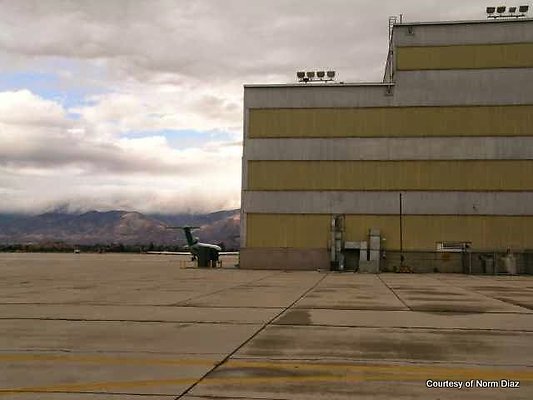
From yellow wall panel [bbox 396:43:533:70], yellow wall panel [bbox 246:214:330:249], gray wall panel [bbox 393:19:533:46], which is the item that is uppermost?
gray wall panel [bbox 393:19:533:46]

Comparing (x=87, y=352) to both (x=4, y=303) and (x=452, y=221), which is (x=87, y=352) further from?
(x=452, y=221)

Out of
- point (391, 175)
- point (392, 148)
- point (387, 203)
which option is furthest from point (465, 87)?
point (387, 203)

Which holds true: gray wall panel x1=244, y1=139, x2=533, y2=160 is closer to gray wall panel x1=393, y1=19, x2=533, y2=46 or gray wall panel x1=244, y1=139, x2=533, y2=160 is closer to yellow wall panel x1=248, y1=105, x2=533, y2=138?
yellow wall panel x1=248, y1=105, x2=533, y2=138

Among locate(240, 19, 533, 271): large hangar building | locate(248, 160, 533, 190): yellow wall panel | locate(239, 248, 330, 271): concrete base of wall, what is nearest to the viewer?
locate(248, 160, 533, 190): yellow wall panel

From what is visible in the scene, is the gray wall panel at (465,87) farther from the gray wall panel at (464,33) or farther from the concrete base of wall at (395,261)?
the concrete base of wall at (395,261)

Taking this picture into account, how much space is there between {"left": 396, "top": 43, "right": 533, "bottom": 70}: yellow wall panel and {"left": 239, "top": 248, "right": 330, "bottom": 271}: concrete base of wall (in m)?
18.0

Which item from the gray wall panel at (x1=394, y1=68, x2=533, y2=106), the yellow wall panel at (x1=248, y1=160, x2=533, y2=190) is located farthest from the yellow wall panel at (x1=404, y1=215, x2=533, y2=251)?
the gray wall panel at (x1=394, y1=68, x2=533, y2=106)

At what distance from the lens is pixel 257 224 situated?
51.3 m

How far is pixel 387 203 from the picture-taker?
49094mm

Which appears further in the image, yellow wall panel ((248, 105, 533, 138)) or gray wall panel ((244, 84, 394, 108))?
gray wall panel ((244, 84, 394, 108))

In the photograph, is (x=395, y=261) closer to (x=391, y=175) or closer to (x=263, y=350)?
(x=391, y=175)

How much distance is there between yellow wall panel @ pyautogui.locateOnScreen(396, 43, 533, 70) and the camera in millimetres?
49219

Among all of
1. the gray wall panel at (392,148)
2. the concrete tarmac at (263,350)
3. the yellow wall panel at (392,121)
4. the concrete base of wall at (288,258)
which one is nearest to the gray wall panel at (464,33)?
the yellow wall panel at (392,121)

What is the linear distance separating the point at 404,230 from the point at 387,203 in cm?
269
